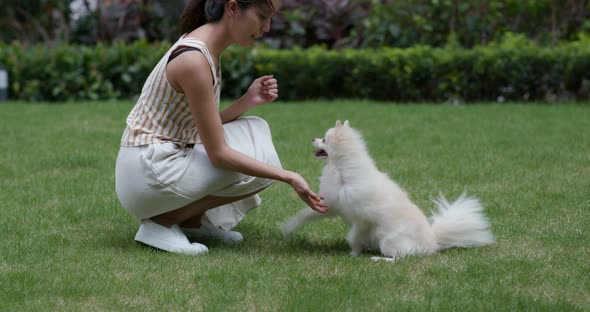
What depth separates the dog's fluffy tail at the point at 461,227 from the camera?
3.92 m

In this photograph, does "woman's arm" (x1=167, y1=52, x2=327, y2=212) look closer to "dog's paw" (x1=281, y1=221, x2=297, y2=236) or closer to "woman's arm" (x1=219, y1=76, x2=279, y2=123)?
"dog's paw" (x1=281, y1=221, x2=297, y2=236)

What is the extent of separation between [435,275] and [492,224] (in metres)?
1.05

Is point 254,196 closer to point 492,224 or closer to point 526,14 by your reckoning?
point 492,224

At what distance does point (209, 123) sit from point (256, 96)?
1.89 feet

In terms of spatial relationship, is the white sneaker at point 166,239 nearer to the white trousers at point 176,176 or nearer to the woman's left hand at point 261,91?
the white trousers at point 176,176

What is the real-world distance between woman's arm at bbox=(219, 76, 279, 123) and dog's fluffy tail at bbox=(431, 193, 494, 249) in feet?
3.28

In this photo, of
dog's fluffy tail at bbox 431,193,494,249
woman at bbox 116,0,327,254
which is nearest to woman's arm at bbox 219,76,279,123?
woman at bbox 116,0,327,254

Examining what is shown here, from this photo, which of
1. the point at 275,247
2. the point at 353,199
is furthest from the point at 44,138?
the point at 353,199

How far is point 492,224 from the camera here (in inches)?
176

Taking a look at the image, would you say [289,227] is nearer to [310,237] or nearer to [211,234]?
[310,237]

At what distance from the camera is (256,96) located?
13.8 feet

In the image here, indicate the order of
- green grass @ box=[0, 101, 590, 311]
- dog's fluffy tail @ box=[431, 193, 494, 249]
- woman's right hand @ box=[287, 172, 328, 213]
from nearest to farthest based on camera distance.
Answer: green grass @ box=[0, 101, 590, 311], woman's right hand @ box=[287, 172, 328, 213], dog's fluffy tail @ box=[431, 193, 494, 249]

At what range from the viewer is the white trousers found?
12.5 ft

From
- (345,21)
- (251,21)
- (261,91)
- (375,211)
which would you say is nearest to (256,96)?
(261,91)
